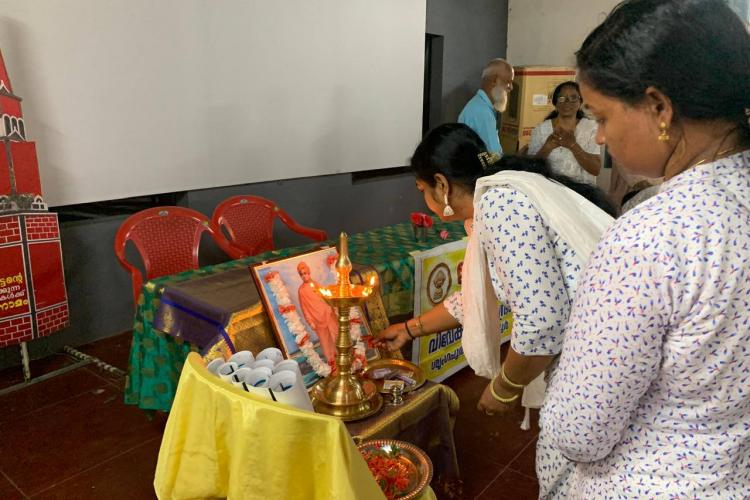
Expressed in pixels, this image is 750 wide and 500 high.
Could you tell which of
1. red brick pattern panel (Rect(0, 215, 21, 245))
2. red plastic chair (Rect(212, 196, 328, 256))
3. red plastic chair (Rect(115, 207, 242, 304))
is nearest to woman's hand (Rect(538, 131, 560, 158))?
red plastic chair (Rect(212, 196, 328, 256))

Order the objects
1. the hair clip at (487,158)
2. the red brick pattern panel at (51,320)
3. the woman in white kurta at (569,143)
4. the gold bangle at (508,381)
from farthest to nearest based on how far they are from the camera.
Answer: the woman in white kurta at (569,143) → the red brick pattern panel at (51,320) → the hair clip at (487,158) → the gold bangle at (508,381)

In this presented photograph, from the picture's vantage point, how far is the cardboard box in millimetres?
5559

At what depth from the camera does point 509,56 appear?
643 cm

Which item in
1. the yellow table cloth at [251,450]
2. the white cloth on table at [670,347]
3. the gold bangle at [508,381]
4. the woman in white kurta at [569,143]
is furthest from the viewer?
the woman in white kurta at [569,143]

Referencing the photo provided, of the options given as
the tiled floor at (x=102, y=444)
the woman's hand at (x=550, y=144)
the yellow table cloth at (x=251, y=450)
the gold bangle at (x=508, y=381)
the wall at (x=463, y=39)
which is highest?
the wall at (x=463, y=39)

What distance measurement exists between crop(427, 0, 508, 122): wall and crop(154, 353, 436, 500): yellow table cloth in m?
4.91

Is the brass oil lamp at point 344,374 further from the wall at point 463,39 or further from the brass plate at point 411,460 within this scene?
the wall at point 463,39

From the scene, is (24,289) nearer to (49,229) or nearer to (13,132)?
(49,229)

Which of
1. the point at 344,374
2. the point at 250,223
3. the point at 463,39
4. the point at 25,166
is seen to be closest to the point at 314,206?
the point at 250,223

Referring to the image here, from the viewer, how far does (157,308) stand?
6.57 feet

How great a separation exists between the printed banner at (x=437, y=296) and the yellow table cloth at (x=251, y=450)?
156 cm

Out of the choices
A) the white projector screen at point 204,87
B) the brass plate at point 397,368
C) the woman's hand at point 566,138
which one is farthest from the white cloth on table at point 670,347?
the woman's hand at point 566,138

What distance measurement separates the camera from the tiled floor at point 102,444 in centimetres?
200

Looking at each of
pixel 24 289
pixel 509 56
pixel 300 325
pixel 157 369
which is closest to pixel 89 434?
pixel 157 369
